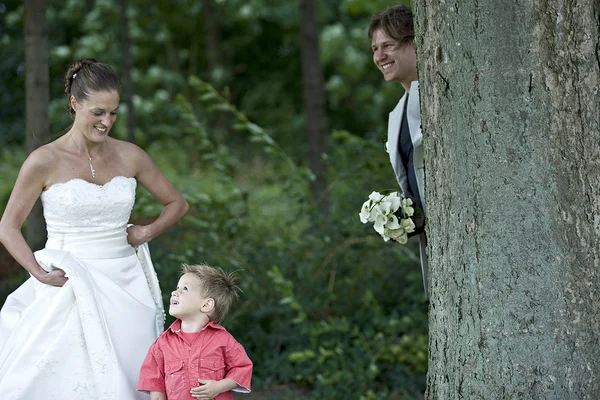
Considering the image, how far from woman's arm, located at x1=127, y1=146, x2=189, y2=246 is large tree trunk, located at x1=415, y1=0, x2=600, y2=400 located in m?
1.55

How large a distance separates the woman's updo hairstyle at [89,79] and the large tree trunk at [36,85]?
1.55 metres

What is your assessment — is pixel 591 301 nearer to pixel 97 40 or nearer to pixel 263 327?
pixel 263 327

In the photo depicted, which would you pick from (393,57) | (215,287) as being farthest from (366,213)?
(215,287)

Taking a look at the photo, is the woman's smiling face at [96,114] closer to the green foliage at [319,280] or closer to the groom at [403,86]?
the groom at [403,86]

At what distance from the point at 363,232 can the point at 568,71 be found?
3.50 meters

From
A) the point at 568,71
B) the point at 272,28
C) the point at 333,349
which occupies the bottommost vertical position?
the point at 333,349

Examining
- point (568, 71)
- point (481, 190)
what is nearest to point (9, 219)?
point (481, 190)

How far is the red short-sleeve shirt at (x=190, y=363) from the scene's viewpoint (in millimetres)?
3299

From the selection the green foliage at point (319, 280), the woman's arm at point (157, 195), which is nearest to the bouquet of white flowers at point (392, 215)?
the woman's arm at point (157, 195)

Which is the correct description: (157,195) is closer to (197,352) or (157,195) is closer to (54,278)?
(54,278)

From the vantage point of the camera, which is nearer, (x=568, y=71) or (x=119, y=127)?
(x=568, y=71)

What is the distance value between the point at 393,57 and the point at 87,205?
1529 mm

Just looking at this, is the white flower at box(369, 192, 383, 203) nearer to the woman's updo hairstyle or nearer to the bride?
the bride

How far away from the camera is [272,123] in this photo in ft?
56.2
